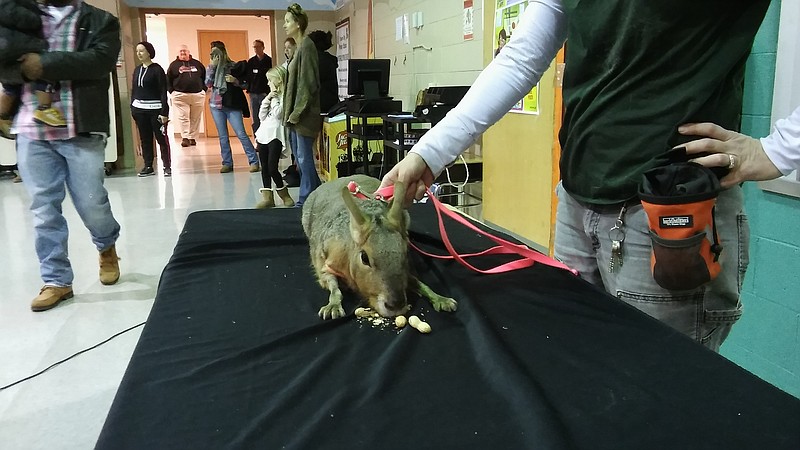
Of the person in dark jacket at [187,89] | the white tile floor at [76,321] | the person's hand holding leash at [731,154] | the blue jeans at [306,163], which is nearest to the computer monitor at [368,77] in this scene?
the blue jeans at [306,163]

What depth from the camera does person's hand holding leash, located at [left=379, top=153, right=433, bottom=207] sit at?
1433 mm

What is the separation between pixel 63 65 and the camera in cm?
298

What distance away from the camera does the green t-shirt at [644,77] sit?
3.57 ft

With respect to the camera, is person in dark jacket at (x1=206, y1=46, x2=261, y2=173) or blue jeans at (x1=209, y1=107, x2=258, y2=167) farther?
blue jeans at (x1=209, y1=107, x2=258, y2=167)

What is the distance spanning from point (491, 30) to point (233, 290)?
138 inches

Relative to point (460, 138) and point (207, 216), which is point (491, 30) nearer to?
point (207, 216)

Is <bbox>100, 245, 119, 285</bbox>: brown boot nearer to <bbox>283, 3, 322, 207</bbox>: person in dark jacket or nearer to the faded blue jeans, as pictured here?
<bbox>283, 3, 322, 207</bbox>: person in dark jacket

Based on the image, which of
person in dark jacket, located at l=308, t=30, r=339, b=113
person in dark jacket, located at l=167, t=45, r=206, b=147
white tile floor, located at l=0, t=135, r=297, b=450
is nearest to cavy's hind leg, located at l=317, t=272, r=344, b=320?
white tile floor, located at l=0, t=135, r=297, b=450

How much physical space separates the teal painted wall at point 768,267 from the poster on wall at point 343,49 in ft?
25.4

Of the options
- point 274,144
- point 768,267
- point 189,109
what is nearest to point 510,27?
point 768,267

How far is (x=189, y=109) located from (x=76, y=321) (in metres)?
9.60

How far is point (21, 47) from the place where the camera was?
2.91 metres

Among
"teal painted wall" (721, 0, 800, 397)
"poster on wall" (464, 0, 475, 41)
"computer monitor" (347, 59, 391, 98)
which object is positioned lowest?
"teal painted wall" (721, 0, 800, 397)

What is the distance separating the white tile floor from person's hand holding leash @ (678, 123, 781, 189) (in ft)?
6.83
